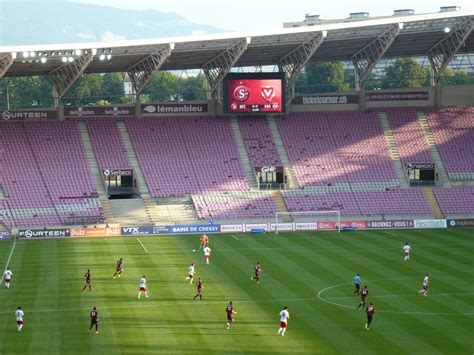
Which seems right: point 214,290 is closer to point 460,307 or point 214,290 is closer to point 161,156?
point 460,307

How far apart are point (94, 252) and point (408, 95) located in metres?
45.4

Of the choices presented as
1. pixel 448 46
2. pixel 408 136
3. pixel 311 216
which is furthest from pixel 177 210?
pixel 448 46

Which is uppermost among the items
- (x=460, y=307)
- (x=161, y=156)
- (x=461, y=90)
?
(x=461, y=90)

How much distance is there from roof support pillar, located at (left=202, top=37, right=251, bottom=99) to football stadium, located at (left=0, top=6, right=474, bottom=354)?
10.1 inches

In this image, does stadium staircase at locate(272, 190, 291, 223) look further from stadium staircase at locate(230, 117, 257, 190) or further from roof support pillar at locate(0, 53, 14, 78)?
roof support pillar at locate(0, 53, 14, 78)

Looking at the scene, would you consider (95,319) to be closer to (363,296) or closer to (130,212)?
(363,296)

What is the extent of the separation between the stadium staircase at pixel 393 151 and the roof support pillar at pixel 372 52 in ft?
14.7

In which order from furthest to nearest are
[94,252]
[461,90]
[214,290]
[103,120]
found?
[461,90] → [103,120] → [94,252] → [214,290]

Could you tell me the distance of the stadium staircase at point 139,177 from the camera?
8243 cm

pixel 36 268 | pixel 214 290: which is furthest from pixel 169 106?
pixel 214 290

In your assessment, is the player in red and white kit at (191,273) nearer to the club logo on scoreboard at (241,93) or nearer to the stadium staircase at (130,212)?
the stadium staircase at (130,212)

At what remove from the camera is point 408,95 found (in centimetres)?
9888

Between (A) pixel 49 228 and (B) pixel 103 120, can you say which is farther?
(B) pixel 103 120

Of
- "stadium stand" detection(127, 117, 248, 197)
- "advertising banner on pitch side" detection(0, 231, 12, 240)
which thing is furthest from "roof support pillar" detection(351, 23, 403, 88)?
"advertising banner on pitch side" detection(0, 231, 12, 240)
